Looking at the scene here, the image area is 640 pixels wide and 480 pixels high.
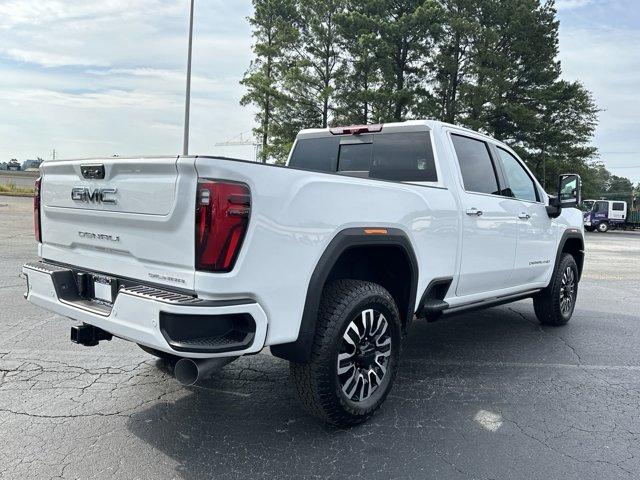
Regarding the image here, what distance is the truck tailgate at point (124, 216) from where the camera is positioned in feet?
8.60

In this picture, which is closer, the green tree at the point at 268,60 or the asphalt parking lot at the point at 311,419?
the asphalt parking lot at the point at 311,419

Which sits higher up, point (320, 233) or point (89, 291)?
point (320, 233)

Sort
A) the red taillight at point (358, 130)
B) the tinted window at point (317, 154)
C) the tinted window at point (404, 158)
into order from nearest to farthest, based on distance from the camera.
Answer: the tinted window at point (404, 158) → the red taillight at point (358, 130) → the tinted window at point (317, 154)

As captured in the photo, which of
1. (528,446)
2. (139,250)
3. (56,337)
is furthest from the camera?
(56,337)

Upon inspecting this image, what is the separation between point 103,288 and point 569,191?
4.75m

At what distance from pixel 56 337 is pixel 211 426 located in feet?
8.31

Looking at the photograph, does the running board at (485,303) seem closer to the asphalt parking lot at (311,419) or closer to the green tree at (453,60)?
the asphalt parking lot at (311,419)

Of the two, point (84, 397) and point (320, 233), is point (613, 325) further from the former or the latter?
point (84, 397)

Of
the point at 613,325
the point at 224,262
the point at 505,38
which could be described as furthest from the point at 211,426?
the point at 505,38

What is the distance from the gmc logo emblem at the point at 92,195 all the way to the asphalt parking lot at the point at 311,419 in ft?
4.51

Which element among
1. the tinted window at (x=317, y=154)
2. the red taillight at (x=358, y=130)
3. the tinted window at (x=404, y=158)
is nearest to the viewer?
the tinted window at (x=404, y=158)

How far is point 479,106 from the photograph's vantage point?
30188 millimetres

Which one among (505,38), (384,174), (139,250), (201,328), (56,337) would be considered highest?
(505,38)

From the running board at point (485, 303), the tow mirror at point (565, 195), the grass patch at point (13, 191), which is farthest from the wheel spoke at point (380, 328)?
the grass patch at point (13, 191)
